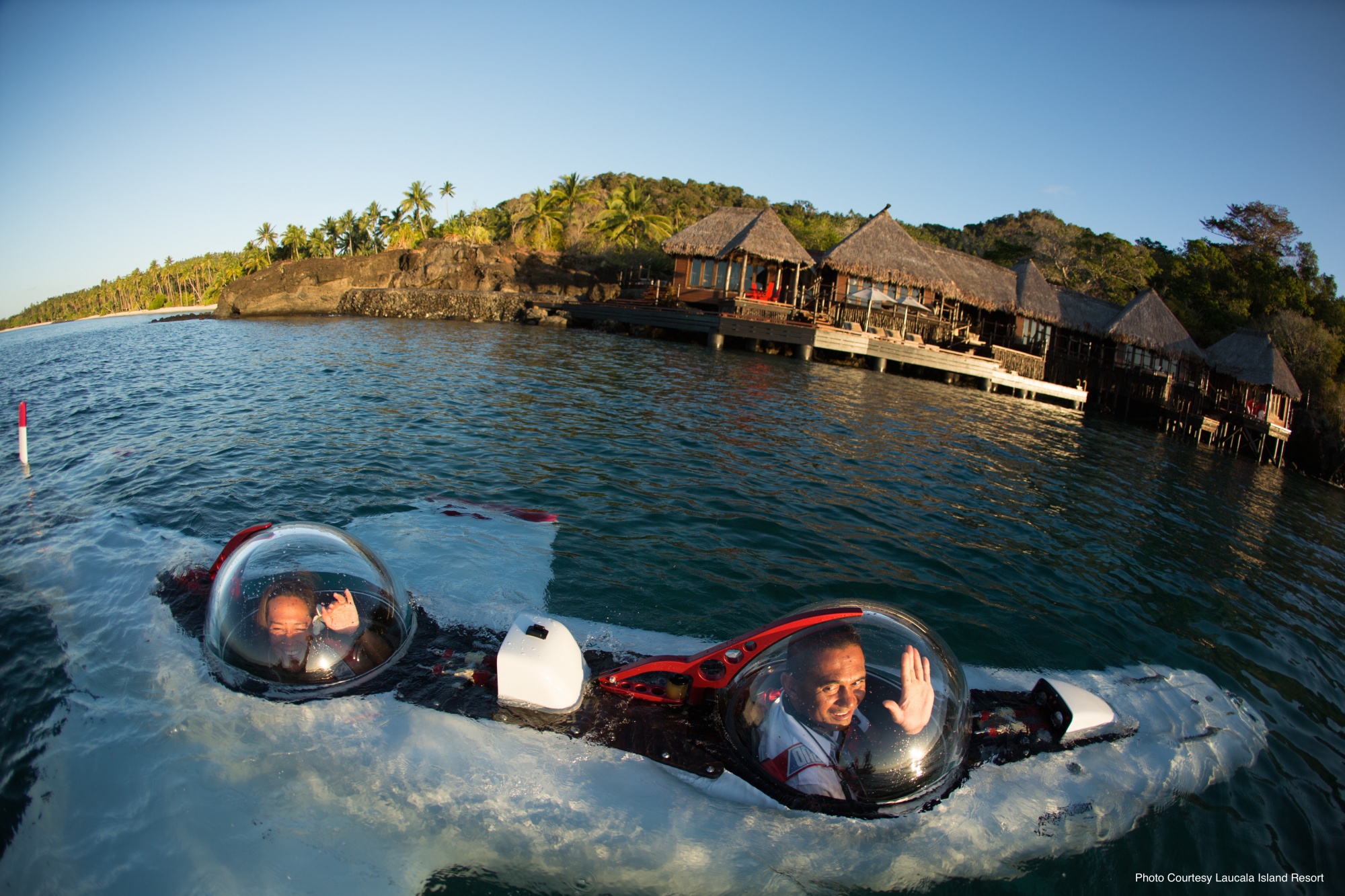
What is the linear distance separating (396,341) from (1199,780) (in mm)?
26974

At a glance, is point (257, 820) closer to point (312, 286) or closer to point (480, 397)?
point (480, 397)

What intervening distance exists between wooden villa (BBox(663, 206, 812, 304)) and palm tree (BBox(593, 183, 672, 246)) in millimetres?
12627

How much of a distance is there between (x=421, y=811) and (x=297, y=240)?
74.5m

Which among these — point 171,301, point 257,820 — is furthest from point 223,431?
point 171,301

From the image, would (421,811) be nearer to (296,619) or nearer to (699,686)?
(296,619)

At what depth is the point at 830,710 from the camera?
3.38 meters

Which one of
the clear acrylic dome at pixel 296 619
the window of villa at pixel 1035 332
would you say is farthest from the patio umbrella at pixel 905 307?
the clear acrylic dome at pixel 296 619

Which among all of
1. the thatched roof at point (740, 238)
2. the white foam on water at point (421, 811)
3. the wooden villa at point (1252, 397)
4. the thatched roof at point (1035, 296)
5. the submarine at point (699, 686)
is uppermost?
the thatched roof at point (740, 238)

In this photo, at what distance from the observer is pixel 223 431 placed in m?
11.5

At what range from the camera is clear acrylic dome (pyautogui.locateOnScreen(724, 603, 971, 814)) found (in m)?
3.35

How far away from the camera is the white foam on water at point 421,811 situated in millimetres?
3191

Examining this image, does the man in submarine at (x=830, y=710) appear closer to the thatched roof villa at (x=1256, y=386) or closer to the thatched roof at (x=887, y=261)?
the thatched roof villa at (x=1256, y=386)

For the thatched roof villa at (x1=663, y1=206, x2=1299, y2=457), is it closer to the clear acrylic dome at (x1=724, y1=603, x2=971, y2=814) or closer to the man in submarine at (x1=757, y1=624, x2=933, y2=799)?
the clear acrylic dome at (x1=724, y1=603, x2=971, y2=814)

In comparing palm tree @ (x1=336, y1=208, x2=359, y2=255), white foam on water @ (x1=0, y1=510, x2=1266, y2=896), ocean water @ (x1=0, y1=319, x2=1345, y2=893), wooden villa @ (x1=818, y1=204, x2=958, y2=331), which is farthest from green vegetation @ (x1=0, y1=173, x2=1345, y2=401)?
white foam on water @ (x1=0, y1=510, x2=1266, y2=896)
